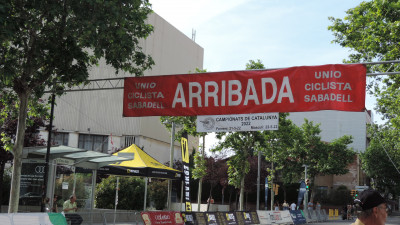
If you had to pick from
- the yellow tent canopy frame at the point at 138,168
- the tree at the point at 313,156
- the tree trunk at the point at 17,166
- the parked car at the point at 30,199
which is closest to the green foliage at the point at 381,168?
the tree at the point at 313,156

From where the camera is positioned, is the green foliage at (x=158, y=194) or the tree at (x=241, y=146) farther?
the green foliage at (x=158, y=194)

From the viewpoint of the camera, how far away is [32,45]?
13.2 metres

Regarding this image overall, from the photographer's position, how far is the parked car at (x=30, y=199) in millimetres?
19297

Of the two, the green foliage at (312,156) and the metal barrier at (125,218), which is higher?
the green foliage at (312,156)

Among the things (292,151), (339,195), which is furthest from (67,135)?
(339,195)

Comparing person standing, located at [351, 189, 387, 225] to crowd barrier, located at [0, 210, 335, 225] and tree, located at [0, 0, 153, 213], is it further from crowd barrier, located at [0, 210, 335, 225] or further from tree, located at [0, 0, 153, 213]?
tree, located at [0, 0, 153, 213]

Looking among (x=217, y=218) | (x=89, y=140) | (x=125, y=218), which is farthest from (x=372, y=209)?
(x=89, y=140)

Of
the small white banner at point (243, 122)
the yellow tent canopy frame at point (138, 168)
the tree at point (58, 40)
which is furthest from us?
the yellow tent canopy frame at point (138, 168)

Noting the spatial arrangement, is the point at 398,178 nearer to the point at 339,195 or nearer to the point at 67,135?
the point at 339,195

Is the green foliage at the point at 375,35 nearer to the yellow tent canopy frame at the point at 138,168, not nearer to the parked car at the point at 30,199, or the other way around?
the yellow tent canopy frame at the point at 138,168

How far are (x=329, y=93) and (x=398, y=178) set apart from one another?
200ft

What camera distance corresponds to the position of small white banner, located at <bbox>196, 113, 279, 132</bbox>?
Result: 44.2ft

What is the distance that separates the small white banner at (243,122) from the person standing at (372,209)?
977cm

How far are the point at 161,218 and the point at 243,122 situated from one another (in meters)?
7.98
